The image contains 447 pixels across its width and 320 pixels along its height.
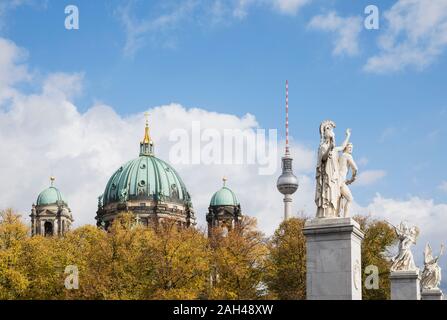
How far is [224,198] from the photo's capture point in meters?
188

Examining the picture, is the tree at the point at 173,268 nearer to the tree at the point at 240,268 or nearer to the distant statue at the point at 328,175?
the tree at the point at 240,268

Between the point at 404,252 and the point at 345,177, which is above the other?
the point at 345,177

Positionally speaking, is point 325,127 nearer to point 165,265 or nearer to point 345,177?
point 345,177

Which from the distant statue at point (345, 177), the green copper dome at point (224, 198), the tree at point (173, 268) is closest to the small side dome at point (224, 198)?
the green copper dome at point (224, 198)

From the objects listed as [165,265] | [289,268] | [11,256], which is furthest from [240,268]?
[11,256]

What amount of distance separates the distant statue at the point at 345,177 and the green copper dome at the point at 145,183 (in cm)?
15181

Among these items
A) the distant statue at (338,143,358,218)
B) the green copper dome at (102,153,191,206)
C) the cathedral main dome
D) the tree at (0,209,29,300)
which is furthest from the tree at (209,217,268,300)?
the green copper dome at (102,153,191,206)

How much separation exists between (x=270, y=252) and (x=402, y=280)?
3530 cm

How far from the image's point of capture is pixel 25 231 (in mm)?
77188

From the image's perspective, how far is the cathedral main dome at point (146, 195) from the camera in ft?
588

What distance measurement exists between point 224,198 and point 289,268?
4505 inches

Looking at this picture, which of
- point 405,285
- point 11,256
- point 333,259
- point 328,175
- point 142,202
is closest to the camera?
point 333,259
